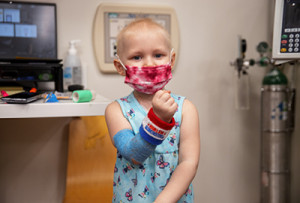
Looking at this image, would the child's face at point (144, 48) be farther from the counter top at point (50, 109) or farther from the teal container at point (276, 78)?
the teal container at point (276, 78)

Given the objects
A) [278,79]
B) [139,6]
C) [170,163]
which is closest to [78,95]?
[170,163]

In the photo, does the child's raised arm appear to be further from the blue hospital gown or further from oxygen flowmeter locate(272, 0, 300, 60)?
oxygen flowmeter locate(272, 0, 300, 60)

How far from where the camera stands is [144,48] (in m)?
0.87

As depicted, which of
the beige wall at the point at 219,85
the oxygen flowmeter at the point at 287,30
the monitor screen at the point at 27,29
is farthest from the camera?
the beige wall at the point at 219,85

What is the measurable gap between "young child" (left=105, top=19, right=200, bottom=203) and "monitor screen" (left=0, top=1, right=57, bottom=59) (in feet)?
3.19

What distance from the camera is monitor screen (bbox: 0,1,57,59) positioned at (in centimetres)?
171

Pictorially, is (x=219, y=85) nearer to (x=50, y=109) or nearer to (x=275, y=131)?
(x=275, y=131)

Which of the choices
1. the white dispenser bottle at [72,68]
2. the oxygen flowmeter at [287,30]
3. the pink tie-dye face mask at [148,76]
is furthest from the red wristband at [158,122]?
the white dispenser bottle at [72,68]

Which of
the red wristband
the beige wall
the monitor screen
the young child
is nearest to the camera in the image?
the red wristband

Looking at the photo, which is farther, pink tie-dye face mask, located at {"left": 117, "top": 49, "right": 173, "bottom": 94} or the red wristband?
pink tie-dye face mask, located at {"left": 117, "top": 49, "right": 173, "bottom": 94}

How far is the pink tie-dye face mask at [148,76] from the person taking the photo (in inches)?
33.5

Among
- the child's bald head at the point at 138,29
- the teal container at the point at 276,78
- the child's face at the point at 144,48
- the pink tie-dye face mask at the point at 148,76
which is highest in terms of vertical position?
the child's bald head at the point at 138,29

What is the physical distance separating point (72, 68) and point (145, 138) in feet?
3.60

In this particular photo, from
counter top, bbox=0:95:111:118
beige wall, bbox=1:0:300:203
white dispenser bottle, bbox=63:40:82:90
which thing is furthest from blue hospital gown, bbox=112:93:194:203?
beige wall, bbox=1:0:300:203
